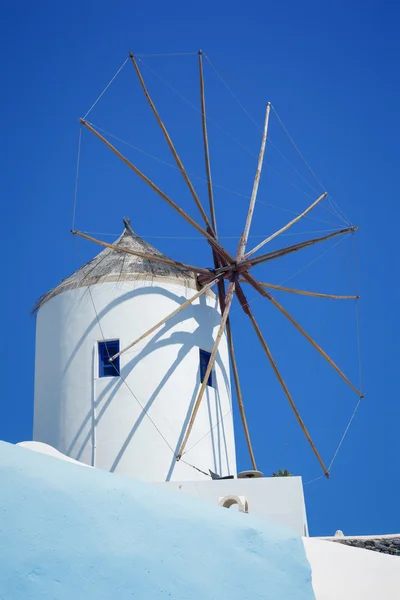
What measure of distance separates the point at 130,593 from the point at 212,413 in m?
8.49

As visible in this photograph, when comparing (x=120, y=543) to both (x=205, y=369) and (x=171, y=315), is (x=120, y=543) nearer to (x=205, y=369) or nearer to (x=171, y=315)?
(x=171, y=315)

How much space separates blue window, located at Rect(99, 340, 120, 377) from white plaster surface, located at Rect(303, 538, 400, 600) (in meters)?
6.75

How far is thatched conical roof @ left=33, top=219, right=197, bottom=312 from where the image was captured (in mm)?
14055

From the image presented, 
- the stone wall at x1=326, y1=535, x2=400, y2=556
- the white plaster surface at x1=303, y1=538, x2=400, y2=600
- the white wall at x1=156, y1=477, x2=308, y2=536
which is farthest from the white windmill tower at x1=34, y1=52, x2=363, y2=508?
the white plaster surface at x1=303, y1=538, x2=400, y2=600

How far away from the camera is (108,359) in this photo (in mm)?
13508

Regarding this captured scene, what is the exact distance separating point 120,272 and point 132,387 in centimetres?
209

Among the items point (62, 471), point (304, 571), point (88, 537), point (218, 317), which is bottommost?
point (304, 571)

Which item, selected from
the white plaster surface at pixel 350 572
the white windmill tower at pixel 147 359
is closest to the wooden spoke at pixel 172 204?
the white windmill tower at pixel 147 359

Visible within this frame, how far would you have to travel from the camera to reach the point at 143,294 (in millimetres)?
13898

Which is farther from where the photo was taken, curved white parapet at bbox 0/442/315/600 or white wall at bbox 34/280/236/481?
white wall at bbox 34/280/236/481

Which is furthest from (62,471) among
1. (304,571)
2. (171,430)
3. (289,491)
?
(171,430)

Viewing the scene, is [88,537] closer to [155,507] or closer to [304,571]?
[155,507]

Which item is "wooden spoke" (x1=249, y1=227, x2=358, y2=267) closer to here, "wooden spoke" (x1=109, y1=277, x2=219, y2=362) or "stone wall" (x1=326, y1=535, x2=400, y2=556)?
"wooden spoke" (x1=109, y1=277, x2=219, y2=362)

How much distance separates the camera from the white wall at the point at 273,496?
37.0ft
